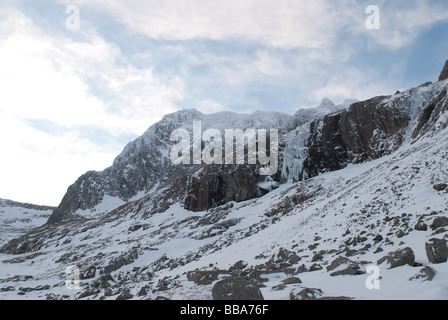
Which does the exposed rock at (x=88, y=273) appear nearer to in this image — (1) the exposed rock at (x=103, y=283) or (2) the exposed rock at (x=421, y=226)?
(1) the exposed rock at (x=103, y=283)

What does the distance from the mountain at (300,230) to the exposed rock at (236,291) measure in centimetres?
4

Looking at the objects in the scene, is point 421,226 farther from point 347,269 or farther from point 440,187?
point 440,187

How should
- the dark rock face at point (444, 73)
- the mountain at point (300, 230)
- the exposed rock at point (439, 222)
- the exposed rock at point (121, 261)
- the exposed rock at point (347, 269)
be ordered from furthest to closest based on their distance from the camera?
the dark rock face at point (444, 73)
the exposed rock at point (121, 261)
the exposed rock at point (439, 222)
the exposed rock at point (347, 269)
the mountain at point (300, 230)

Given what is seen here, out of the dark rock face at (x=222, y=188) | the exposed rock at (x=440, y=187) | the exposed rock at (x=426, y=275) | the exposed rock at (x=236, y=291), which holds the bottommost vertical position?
the exposed rock at (x=236, y=291)

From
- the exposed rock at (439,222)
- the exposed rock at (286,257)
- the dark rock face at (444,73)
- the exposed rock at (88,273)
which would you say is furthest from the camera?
the dark rock face at (444,73)

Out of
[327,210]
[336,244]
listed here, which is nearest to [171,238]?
[327,210]

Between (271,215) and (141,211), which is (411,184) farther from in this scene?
(141,211)

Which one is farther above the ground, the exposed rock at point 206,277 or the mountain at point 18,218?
the exposed rock at point 206,277

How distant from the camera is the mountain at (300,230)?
33.0 feet

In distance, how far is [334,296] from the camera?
7.75 meters

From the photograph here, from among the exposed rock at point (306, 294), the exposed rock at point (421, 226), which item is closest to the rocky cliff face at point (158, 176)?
the exposed rock at point (421, 226)

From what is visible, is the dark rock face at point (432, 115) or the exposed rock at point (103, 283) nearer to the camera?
the exposed rock at point (103, 283)

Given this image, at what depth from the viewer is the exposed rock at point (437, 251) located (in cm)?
925

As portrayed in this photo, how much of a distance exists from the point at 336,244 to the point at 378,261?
670 centimetres
